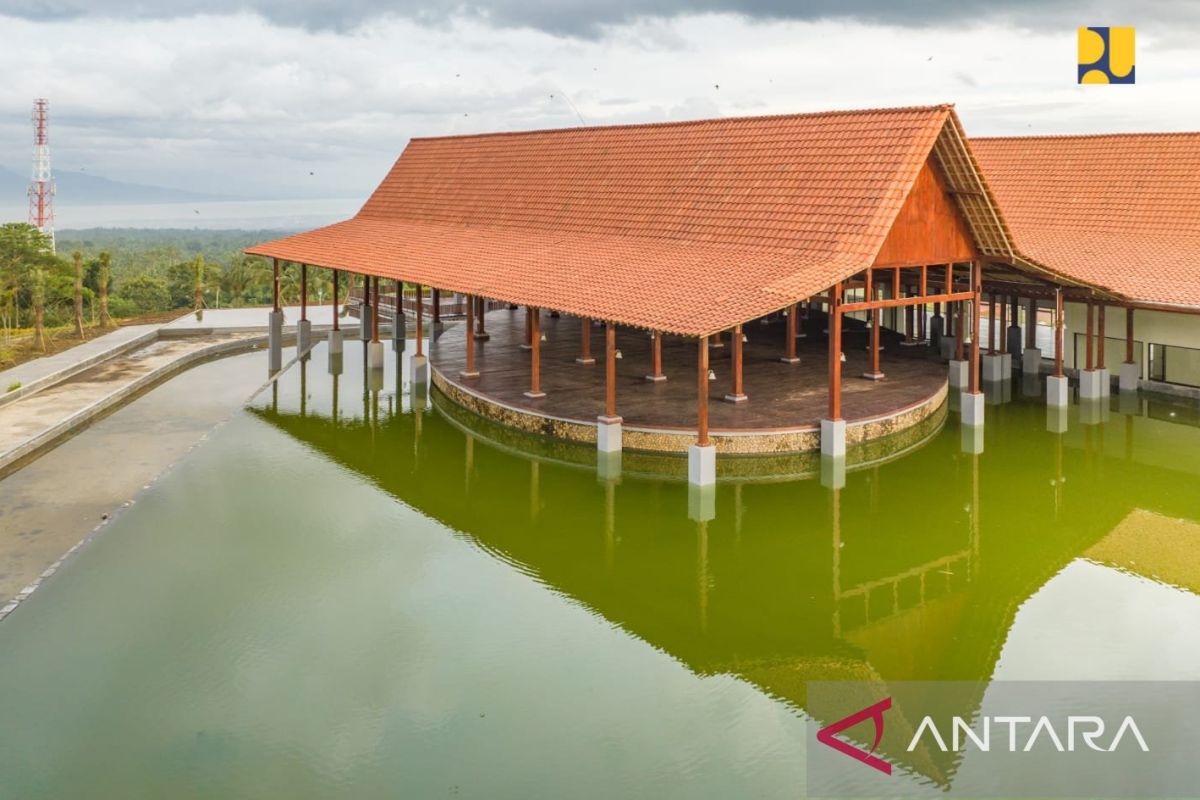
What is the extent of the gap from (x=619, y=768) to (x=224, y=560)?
6.67 m

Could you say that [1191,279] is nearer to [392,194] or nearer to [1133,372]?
[1133,372]

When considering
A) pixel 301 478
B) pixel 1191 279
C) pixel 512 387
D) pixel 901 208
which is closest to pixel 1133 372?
pixel 1191 279

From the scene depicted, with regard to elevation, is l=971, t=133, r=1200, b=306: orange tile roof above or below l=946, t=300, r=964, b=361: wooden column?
above

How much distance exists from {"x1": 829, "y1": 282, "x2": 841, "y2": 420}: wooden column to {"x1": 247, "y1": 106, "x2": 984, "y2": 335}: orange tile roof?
63 centimetres

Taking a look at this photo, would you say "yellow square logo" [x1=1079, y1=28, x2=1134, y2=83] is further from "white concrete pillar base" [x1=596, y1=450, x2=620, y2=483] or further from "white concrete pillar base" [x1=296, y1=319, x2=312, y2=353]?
"white concrete pillar base" [x1=296, y1=319, x2=312, y2=353]

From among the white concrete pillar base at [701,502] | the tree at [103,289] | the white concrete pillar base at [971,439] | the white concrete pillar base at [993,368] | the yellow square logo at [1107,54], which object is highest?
the yellow square logo at [1107,54]

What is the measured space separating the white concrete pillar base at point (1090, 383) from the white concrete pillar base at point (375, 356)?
16.6 m

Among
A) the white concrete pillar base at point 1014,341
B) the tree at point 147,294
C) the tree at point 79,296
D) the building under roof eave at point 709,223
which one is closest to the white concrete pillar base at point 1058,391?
the building under roof eave at point 709,223

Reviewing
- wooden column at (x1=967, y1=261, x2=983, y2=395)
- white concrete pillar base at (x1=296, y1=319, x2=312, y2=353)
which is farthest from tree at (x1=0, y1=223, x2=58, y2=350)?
wooden column at (x1=967, y1=261, x2=983, y2=395)

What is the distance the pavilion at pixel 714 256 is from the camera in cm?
1720

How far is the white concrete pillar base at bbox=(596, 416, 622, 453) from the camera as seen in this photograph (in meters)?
17.2

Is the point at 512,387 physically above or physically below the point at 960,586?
above

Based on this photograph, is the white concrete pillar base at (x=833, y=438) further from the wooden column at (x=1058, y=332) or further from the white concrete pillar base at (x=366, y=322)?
the white concrete pillar base at (x=366, y=322)

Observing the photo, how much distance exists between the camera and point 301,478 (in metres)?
16.5
